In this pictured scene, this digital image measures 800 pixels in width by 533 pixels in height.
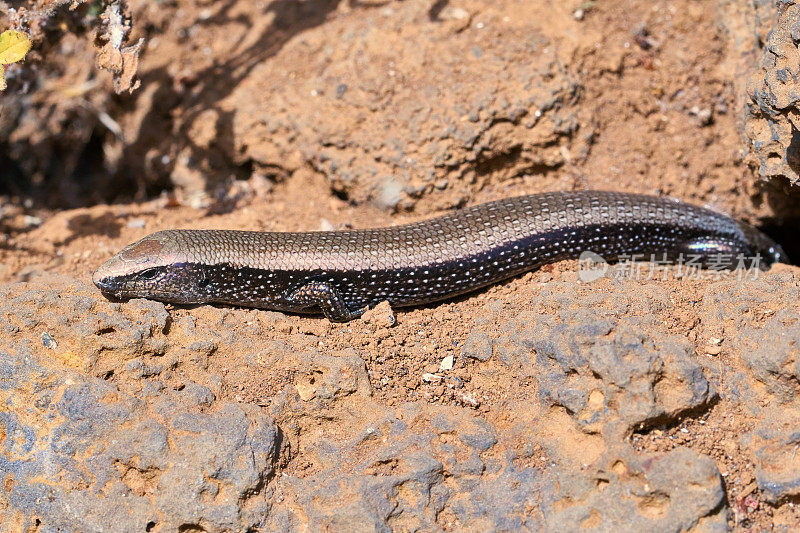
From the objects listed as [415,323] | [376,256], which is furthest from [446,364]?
[376,256]

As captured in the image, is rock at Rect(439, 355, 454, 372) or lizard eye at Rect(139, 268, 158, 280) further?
lizard eye at Rect(139, 268, 158, 280)

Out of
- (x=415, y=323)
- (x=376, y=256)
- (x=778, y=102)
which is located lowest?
(x=415, y=323)

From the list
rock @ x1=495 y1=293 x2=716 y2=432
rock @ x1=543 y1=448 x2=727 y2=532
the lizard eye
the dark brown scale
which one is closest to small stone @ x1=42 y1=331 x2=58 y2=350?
the dark brown scale

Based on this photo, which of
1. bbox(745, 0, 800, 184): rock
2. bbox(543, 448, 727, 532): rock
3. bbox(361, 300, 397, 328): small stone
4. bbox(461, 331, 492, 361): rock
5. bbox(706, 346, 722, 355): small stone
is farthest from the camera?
bbox(361, 300, 397, 328): small stone

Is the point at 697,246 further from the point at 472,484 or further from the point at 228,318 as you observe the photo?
the point at 228,318

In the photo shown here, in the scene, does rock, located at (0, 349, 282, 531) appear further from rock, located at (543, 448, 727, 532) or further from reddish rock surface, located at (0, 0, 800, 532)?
rock, located at (543, 448, 727, 532)

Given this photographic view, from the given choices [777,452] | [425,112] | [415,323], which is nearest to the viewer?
[777,452]

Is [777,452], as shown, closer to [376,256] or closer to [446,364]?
[446,364]
